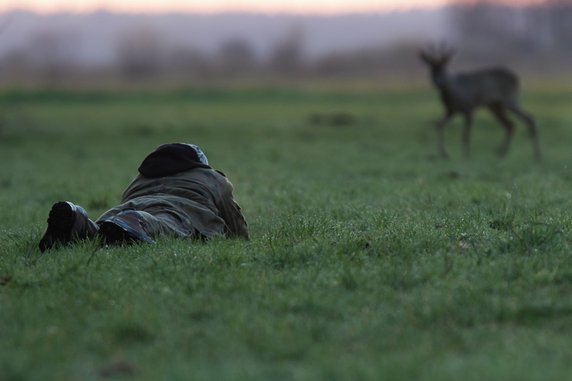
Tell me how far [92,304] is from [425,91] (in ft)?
132

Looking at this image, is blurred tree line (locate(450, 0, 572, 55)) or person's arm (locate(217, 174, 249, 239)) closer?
person's arm (locate(217, 174, 249, 239))

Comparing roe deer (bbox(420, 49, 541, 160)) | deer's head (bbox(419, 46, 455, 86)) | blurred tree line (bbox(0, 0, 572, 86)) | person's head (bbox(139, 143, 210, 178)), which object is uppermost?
person's head (bbox(139, 143, 210, 178))

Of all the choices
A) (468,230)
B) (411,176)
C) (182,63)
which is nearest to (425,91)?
(411,176)

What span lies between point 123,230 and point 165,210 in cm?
44

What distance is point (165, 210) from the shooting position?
7.46 m

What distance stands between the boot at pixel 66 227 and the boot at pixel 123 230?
113 mm

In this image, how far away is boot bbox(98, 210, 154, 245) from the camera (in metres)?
7.10

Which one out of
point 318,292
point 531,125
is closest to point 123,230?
point 318,292

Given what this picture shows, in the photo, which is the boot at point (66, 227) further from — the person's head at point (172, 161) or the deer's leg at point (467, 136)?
the deer's leg at point (467, 136)

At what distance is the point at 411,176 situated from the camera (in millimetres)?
14109

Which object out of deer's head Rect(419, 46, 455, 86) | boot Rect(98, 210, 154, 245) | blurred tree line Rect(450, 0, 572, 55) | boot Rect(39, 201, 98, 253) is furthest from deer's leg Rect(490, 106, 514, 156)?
blurred tree line Rect(450, 0, 572, 55)

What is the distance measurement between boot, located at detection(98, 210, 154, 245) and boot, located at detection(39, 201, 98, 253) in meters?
0.11

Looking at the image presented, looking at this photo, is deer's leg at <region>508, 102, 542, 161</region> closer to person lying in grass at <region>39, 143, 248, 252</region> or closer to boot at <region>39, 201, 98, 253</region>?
person lying in grass at <region>39, 143, 248, 252</region>

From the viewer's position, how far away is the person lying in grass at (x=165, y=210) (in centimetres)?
711
